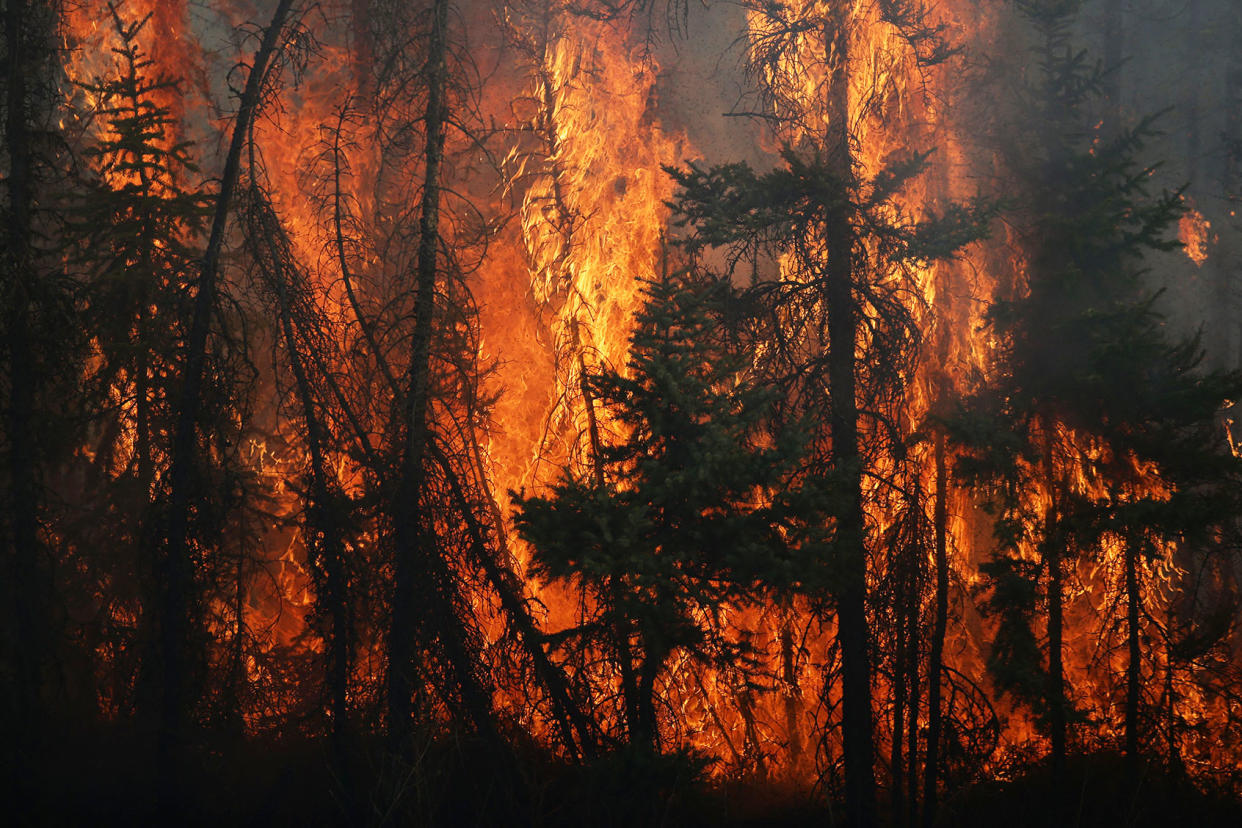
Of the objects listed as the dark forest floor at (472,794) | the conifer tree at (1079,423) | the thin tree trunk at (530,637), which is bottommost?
the dark forest floor at (472,794)

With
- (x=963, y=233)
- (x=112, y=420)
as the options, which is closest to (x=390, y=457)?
(x=963, y=233)

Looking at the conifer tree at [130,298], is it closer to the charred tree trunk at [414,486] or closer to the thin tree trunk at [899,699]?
the charred tree trunk at [414,486]

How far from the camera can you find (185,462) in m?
6.73

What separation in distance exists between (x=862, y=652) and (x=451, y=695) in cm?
402

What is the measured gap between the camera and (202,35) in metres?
15.0

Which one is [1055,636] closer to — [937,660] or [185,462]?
[937,660]

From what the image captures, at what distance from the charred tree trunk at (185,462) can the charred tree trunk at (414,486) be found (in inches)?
52.0

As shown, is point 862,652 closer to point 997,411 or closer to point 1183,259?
point 997,411

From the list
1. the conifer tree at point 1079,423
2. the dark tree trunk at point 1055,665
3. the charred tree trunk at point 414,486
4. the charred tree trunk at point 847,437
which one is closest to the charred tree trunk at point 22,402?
the charred tree trunk at point 414,486

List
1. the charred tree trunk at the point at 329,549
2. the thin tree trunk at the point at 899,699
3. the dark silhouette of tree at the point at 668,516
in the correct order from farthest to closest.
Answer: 1. the thin tree trunk at the point at 899,699
2. the charred tree trunk at the point at 329,549
3. the dark silhouette of tree at the point at 668,516

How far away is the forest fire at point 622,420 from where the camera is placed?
6793mm

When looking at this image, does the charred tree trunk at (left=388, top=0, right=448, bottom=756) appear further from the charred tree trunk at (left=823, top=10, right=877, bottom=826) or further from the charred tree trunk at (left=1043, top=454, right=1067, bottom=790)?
the charred tree trunk at (left=1043, top=454, right=1067, bottom=790)

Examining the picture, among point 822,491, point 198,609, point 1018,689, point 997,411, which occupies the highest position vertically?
point 997,411

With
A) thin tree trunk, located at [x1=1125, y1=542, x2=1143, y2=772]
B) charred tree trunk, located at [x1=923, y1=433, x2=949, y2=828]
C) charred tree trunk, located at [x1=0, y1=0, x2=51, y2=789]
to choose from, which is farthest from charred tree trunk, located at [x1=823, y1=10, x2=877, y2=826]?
charred tree trunk, located at [x1=0, y1=0, x2=51, y2=789]
